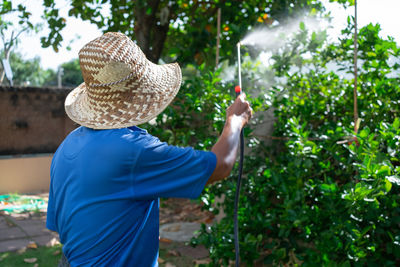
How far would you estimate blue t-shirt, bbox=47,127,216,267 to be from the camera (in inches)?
60.8

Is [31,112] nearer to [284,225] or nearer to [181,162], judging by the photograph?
[284,225]

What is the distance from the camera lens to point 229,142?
1.71 m

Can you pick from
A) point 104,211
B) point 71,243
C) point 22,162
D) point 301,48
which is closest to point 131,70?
point 104,211

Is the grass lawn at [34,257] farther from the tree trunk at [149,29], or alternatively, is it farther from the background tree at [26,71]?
the background tree at [26,71]

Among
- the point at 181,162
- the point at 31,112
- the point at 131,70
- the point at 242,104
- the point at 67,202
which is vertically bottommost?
the point at 31,112

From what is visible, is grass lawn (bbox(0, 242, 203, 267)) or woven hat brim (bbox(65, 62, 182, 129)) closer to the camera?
woven hat brim (bbox(65, 62, 182, 129))

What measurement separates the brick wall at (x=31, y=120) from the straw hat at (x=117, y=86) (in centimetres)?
731

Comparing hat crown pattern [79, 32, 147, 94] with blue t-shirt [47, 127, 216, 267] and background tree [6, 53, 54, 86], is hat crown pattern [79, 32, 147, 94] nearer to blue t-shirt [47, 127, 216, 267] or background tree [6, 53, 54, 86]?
blue t-shirt [47, 127, 216, 267]

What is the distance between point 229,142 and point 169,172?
1.00 feet

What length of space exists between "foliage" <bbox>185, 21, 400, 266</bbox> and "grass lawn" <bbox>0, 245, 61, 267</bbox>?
6.35 feet

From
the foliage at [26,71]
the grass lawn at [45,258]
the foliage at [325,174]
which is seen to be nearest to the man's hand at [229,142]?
the foliage at [325,174]

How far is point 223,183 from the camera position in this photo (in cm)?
335

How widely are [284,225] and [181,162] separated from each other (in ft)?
5.11

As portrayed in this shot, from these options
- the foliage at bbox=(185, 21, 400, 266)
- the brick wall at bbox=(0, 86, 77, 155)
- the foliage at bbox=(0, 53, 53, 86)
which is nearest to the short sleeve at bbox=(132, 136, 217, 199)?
the foliage at bbox=(185, 21, 400, 266)
